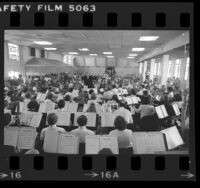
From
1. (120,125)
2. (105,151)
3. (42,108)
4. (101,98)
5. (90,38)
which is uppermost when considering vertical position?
(90,38)

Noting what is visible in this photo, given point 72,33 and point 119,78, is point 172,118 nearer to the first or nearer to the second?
point 119,78

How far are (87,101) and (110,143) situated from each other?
2363 millimetres

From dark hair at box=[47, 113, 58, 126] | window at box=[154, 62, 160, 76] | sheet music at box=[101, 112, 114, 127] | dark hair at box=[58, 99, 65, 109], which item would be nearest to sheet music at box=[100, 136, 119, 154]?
sheet music at box=[101, 112, 114, 127]

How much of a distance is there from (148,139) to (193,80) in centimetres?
87

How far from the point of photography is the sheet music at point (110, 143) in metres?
3.62

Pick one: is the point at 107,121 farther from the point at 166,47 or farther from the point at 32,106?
the point at 166,47

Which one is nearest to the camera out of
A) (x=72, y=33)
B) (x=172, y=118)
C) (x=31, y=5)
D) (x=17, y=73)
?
(x=31, y=5)

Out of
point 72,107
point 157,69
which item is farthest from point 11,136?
point 157,69

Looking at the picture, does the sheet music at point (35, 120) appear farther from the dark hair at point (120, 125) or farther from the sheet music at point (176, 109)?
the sheet music at point (176, 109)

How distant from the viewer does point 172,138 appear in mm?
3783

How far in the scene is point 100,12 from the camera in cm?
355

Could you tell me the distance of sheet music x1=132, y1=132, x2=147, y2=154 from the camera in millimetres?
3637

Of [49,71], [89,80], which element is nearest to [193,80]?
[89,80]

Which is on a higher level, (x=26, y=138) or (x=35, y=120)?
(x=35, y=120)
